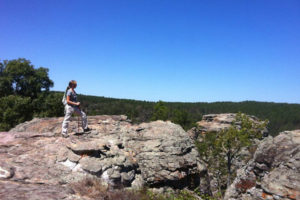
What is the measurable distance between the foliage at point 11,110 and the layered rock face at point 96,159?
13.0 metres

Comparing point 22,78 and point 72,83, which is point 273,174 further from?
point 22,78

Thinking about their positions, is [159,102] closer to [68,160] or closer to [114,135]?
[114,135]

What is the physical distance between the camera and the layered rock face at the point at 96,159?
5877mm

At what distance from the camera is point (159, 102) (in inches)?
2255

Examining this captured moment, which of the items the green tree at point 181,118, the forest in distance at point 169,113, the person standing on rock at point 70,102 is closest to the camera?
the person standing on rock at point 70,102

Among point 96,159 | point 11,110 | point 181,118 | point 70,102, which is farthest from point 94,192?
point 181,118

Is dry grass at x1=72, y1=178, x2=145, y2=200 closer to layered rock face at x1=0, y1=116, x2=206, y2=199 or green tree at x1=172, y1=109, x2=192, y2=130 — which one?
layered rock face at x1=0, y1=116, x2=206, y2=199

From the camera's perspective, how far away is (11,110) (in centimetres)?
2431

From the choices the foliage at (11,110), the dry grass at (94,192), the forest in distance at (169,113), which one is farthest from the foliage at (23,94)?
the forest in distance at (169,113)

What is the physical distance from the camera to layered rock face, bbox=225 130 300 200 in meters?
5.93

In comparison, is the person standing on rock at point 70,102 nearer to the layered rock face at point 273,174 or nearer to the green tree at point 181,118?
the layered rock face at point 273,174

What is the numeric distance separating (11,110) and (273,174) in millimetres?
28128

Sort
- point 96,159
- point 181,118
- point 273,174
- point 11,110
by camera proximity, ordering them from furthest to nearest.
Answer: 1. point 181,118
2. point 11,110
3. point 96,159
4. point 273,174

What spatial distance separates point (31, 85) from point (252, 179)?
30.5 meters
